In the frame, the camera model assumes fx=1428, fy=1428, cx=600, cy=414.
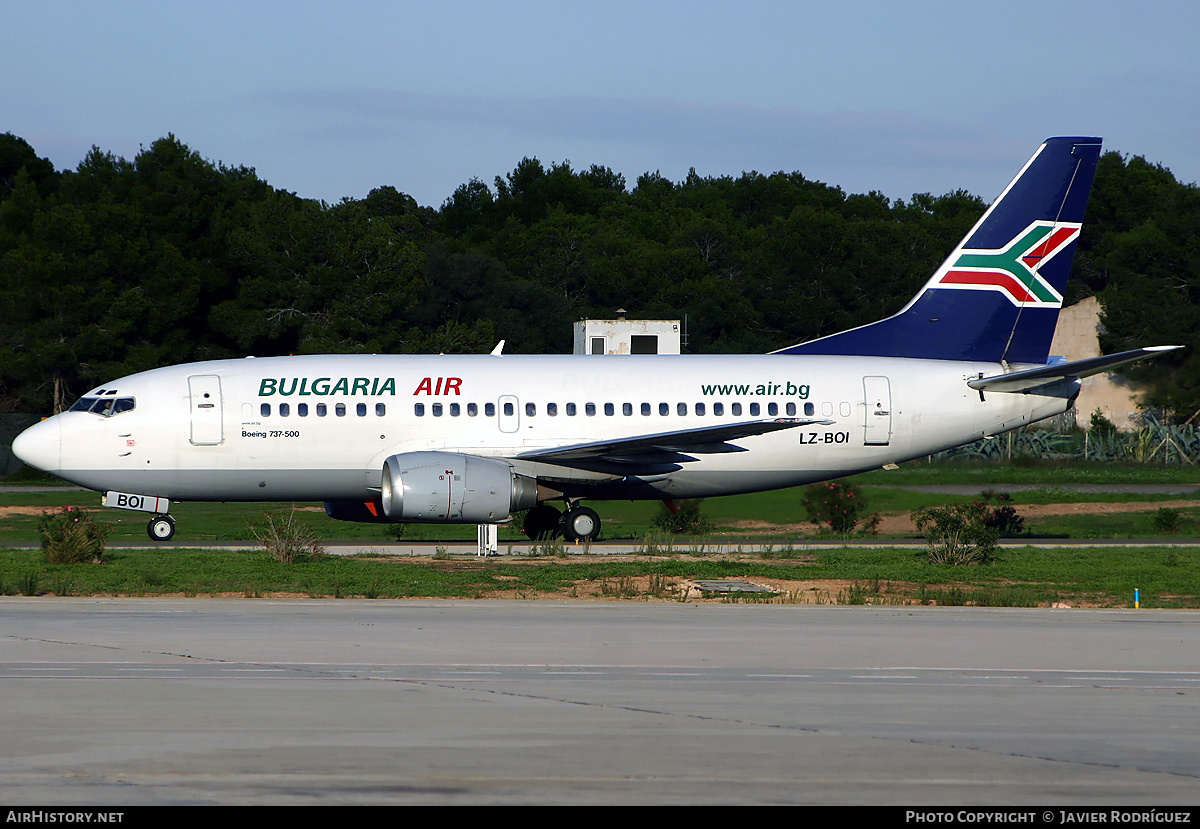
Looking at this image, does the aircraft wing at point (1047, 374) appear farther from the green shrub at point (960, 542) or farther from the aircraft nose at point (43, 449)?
the aircraft nose at point (43, 449)

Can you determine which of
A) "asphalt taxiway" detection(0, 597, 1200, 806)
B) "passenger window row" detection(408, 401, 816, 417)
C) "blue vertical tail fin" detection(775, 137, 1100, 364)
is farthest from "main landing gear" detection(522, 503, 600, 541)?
"asphalt taxiway" detection(0, 597, 1200, 806)

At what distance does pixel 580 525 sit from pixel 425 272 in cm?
5453

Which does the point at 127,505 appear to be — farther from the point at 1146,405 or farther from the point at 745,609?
the point at 1146,405

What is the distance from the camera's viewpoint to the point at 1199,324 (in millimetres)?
71062

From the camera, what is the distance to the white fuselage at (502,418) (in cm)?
2825

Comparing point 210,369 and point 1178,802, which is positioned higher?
point 210,369

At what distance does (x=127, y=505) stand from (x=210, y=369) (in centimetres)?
316

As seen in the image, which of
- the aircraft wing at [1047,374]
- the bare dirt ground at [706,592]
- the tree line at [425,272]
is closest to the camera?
the bare dirt ground at [706,592]

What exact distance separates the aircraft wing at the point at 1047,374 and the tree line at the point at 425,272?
22.1 m

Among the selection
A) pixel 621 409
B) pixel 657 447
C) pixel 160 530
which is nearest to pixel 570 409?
pixel 621 409

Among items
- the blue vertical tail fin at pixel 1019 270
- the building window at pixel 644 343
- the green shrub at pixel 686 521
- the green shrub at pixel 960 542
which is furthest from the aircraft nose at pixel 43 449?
the building window at pixel 644 343

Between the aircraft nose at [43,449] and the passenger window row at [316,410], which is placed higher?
the passenger window row at [316,410]

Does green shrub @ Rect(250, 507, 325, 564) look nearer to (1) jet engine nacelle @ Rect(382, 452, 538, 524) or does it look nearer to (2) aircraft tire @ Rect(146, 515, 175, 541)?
(1) jet engine nacelle @ Rect(382, 452, 538, 524)

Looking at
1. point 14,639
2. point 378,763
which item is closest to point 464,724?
point 378,763
